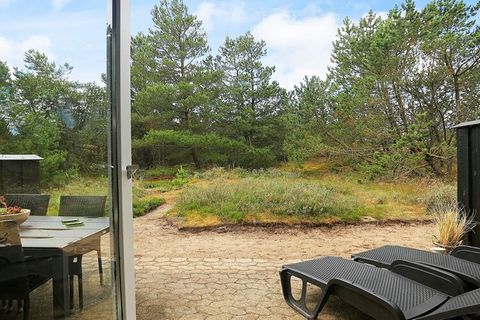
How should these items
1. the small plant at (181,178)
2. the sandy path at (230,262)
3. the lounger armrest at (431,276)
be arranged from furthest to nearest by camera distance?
1. the small plant at (181,178)
2. the sandy path at (230,262)
3. the lounger armrest at (431,276)

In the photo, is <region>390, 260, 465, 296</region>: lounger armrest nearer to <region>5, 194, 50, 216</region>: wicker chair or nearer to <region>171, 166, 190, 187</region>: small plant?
<region>5, 194, 50, 216</region>: wicker chair

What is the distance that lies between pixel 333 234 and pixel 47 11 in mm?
4665

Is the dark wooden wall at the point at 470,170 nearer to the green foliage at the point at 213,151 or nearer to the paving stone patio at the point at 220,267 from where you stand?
the paving stone patio at the point at 220,267

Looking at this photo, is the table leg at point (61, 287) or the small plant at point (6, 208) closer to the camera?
the small plant at point (6, 208)

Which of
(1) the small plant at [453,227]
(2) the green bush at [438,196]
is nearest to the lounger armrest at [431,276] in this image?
(1) the small plant at [453,227]

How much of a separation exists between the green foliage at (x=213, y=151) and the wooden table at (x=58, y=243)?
8.77 m

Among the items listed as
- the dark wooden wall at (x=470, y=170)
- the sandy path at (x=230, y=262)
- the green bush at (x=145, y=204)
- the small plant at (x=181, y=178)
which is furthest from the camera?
the small plant at (x=181, y=178)

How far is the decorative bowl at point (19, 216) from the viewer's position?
119 centimetres

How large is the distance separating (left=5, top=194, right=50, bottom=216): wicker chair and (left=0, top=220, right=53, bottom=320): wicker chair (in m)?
0.07

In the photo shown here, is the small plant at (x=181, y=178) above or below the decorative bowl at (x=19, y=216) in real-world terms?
below

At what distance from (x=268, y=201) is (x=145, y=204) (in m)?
2.58

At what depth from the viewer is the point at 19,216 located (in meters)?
1.23

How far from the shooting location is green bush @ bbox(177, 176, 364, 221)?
5.86 m

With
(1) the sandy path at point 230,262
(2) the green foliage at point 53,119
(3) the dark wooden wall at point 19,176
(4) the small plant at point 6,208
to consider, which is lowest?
(1) the sandy path at point 230,262
